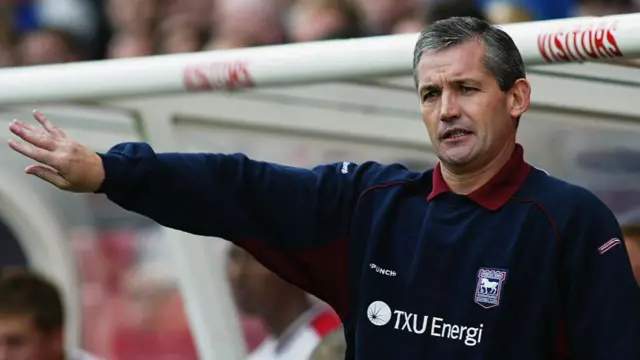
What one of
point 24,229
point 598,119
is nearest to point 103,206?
point 24,229

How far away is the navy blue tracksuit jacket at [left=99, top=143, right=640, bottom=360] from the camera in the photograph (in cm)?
275

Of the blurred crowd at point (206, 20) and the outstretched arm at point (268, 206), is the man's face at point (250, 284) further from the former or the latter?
the outstretched arm at point (268, 206)

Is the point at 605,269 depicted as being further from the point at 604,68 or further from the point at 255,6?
the point at 255,6

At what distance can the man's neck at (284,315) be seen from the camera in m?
4.77

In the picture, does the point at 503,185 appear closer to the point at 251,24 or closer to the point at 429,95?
the point at 429,95

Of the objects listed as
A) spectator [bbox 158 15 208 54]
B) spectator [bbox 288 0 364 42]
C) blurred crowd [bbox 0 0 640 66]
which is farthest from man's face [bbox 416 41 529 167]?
spectator [bbox 158 15 208 54]

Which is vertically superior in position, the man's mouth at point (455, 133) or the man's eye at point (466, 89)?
the man's eye at point (466, 89)

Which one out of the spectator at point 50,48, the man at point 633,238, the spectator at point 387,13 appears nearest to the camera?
the man at point 633,238

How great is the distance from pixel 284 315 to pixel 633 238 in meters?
1.30

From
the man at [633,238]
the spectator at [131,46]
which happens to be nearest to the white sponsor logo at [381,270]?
the man at [633,238]

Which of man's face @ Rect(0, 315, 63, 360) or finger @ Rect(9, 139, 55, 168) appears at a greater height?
finger @ Rect(9, 139, 55, 168)

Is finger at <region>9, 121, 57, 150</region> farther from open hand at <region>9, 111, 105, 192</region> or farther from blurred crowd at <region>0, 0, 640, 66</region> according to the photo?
blurred crowd at <region>0, 0, 640, 66</region>

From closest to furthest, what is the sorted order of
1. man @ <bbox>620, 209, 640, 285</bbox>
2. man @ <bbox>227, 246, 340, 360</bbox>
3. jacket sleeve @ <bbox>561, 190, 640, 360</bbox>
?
jacket sleeve @ <bbox>561, 190, 640, 360</bbox> < man @ <bbox>620, 209, 640, 285</bbox> < man @ <bbox>227, 246, 340, 360</bbox>

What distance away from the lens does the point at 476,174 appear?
2.91 metres
